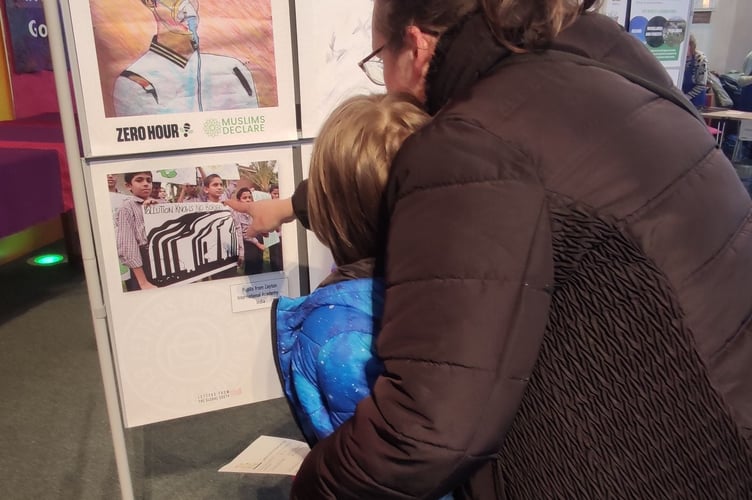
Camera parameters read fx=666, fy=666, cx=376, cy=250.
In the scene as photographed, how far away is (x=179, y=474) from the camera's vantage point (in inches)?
80.5

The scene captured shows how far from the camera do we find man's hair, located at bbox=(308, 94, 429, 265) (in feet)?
2.89

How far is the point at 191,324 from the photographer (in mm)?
1480

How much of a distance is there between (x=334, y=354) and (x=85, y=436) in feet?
5.57

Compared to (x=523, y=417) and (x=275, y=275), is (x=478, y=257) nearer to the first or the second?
(x=523, y=417)

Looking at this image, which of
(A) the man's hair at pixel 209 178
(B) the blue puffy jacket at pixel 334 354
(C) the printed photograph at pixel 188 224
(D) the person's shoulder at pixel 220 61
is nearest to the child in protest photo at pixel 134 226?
(C) the printed photograph at pixel 188 224

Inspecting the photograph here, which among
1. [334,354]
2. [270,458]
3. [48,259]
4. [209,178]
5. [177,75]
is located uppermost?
[177,75]

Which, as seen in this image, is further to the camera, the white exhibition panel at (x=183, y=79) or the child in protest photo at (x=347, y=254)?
the white exhibition panel at (x=183, y=79)

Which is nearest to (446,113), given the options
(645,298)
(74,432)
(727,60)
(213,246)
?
(645,298)

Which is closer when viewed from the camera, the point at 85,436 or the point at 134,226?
the point at 134,226

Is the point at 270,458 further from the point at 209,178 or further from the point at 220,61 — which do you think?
the point at 220,61

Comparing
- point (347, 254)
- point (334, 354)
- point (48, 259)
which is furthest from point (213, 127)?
point (48, 259)

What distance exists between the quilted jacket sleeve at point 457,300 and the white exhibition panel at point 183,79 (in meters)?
0.74

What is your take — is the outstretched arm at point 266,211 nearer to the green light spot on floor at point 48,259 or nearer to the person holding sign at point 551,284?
the person holding sign at point 551,284

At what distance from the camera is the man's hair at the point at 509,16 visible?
Result: 0.77 meters
